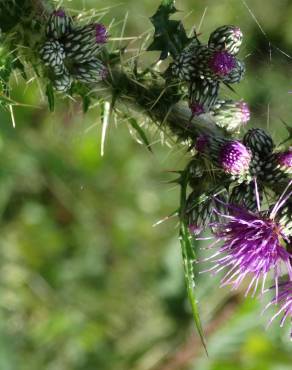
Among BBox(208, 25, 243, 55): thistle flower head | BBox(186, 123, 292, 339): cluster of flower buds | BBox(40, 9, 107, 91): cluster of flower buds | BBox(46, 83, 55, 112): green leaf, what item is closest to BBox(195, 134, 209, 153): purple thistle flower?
BBox(186, 123, 292, 339): cluster of flower buds

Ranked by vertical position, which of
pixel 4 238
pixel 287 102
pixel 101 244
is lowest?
pixel 101 244

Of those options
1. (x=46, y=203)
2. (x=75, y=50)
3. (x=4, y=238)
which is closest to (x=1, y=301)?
(x=4, y=238)

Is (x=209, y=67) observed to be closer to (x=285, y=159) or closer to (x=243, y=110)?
(x=243, y=110)

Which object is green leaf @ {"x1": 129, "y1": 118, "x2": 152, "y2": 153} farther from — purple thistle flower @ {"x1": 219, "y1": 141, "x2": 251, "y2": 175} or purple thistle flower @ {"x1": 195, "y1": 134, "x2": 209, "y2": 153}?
purple thistle flower @ {"x1": 219, "y1": 141, "x2": 251, "y2": 175}

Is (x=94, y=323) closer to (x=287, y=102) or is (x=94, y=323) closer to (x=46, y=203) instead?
(x=46, y=203)

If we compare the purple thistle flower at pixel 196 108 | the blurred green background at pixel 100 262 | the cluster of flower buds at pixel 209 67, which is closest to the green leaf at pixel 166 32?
the cluster of flower buds at pixel 209 67

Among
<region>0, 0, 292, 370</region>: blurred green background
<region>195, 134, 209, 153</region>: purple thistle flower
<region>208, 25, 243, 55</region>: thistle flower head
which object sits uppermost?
<region>208, 25, 243, 55</region>: thistle flower head
